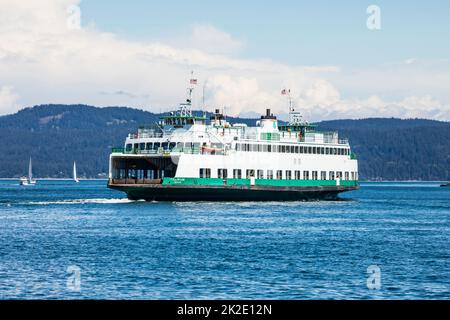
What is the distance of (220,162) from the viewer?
8875cm

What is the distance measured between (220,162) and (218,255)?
43.7 m

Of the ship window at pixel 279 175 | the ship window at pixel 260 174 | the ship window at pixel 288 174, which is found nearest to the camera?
the ship window at pixel 260 174

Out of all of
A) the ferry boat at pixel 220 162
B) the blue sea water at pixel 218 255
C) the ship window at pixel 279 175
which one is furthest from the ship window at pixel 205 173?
the ship window at pixel 279 175

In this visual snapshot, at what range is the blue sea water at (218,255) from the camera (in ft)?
114

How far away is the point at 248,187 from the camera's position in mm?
90312

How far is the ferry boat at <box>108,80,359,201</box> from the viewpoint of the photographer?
85.4 m

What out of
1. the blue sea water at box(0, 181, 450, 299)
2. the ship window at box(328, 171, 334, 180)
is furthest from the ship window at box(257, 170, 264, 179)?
the blue sea water at box(0, 181, 450, 299)

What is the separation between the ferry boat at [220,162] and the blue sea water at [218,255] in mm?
8955

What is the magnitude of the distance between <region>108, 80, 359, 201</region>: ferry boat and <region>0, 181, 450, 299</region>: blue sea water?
8.96m

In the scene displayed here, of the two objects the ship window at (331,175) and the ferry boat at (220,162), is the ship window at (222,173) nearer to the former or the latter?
the ferry boat at (220,162)

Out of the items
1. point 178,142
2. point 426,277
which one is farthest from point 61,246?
point 178,142

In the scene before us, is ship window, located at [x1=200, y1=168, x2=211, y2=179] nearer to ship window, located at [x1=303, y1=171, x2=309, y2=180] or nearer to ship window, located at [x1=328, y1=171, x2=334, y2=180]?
ship window, located at [x1=303, y1=171, x2=309, y2=180]

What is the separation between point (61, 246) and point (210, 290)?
16.8m
